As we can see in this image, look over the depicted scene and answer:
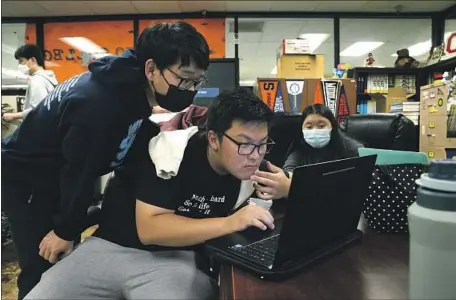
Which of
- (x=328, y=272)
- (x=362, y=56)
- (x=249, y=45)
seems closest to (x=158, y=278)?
(x=328, y=272)

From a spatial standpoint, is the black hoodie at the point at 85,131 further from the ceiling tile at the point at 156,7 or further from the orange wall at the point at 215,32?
the orange wall at the point at 215,32

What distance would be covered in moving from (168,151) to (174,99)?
278 millimetres

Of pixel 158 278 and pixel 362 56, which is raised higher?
pixel 362 56

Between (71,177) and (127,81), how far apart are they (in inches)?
12.4

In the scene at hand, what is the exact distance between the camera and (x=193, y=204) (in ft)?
3.35

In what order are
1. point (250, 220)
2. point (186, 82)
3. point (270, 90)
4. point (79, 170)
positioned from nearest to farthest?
point (250, 220) < point (79, 170) < point (186, 82) < point (270, 90)

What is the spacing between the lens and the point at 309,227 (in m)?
0.68

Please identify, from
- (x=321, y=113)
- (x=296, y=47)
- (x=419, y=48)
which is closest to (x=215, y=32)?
(x=296, y=47)

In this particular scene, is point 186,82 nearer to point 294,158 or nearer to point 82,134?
point 82,134

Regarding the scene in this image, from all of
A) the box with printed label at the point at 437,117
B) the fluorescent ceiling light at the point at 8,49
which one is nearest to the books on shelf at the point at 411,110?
the box with printed label at the point at 437,117

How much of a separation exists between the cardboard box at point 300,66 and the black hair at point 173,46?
3.08 metres

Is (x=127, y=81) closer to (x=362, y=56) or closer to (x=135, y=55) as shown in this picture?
(x=135, y=55)

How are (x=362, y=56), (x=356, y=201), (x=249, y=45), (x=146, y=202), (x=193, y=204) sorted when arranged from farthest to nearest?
(x=362, y=56) < (x=249, y=45) < (x=193, y=204) < (x=146, y=202) < (x=356, y=201)

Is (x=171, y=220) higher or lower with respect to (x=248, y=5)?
lower
